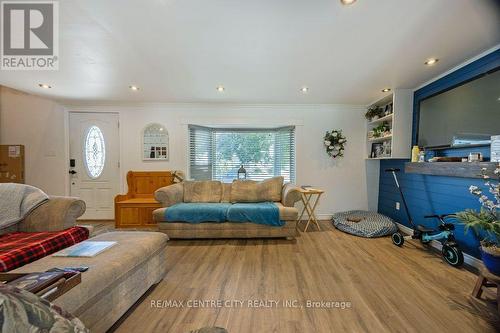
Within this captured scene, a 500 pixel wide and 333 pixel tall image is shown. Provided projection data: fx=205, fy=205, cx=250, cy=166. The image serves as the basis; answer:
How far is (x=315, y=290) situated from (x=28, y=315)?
6.49 ft

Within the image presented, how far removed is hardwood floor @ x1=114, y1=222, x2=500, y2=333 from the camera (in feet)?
5.06

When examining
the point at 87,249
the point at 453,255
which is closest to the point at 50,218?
the point at 87,249

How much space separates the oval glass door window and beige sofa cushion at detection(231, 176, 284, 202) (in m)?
2.83

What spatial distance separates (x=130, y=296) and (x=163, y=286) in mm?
408

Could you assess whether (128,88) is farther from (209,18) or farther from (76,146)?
(209,18)

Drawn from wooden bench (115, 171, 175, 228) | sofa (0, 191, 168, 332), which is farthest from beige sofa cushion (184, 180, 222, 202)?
sofa (0, 191, 168, 332)

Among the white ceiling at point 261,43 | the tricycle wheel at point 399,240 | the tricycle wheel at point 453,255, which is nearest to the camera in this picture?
the white ceiling at point 261,43

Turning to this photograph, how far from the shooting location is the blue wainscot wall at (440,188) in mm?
2332

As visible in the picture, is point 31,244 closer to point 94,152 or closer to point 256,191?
point 256,191

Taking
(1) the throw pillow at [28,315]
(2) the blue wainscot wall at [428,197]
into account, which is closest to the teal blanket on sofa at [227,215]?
(2) the blue wainscot wall at [428,197]

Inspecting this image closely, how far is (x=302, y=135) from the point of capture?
4.26 m

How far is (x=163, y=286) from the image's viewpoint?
6.56ft

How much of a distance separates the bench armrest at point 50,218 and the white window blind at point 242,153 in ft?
8.38

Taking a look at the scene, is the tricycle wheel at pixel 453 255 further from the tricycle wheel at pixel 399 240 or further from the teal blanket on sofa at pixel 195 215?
the teal blanket on sofa at pixel 195 215
